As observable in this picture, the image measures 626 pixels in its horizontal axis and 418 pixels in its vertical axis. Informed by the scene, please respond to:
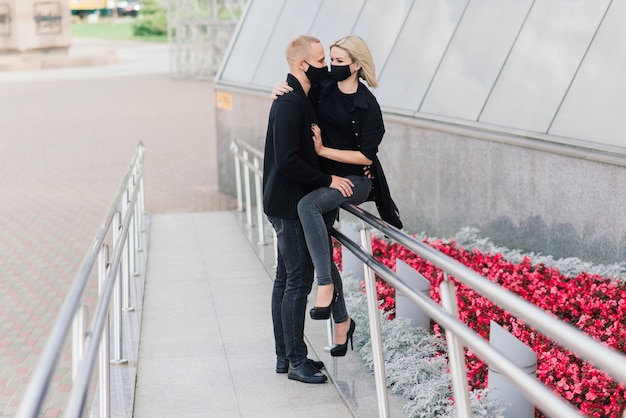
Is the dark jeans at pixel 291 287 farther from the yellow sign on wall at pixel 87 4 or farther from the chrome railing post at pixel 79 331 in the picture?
the yellow sign on wall at pixel 87 4

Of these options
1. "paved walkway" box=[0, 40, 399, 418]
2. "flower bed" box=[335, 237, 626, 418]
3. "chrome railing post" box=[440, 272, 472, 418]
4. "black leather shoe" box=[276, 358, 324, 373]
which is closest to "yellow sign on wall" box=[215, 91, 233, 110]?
"paved walkway" box=[0, 40, 399, 418]

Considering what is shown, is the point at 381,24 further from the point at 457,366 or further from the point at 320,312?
the point at 457,366

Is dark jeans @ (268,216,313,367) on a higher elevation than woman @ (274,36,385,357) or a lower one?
lower

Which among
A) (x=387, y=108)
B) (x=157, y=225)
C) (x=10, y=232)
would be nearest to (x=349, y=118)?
(x=387, y=108)

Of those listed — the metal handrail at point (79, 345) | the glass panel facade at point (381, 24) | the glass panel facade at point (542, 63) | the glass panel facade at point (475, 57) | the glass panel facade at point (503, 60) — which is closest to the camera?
the metal handrail at point (79, 345)

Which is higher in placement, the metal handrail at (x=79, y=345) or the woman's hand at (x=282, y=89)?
the woman's hand at (x=282, y=89)

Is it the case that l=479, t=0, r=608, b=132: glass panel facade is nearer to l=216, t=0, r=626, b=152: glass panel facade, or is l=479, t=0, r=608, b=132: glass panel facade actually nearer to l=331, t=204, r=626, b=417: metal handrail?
l=216, t=0, r=626, b=152: glass panel facade

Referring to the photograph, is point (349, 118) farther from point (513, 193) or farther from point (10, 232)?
point (10, 232)

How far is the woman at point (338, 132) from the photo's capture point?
15.3 ft

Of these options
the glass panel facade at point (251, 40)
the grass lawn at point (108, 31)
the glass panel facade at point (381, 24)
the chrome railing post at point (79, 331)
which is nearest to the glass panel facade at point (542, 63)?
the glass panel facade at point (381, 24)

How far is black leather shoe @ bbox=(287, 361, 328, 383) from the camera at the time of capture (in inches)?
202

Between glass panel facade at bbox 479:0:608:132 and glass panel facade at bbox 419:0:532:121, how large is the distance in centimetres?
13

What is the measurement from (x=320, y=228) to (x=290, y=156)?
0.42 metres

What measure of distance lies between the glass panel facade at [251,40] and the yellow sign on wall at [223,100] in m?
0.26
